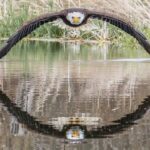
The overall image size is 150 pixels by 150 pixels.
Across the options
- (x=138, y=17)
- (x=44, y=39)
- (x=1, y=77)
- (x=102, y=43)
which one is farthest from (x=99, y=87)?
(x=44, y=39)

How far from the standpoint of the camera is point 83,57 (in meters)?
18.2

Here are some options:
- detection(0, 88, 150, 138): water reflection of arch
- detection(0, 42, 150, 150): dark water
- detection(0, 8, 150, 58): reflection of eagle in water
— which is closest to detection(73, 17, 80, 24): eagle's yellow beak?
detection(0, 8, 150, 58): reflection of eagle in water

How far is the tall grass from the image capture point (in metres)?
25.3

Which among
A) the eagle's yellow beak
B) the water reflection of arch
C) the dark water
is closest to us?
the dark water

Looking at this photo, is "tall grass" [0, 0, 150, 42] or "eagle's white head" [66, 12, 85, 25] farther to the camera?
"tall grass" [0, 0, 150, 42]

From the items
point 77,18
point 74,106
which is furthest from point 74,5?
point 74,106

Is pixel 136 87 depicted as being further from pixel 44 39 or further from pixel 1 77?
pixel 44 39

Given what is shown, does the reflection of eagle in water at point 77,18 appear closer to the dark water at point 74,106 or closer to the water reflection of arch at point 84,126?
the dark water at point 74,106

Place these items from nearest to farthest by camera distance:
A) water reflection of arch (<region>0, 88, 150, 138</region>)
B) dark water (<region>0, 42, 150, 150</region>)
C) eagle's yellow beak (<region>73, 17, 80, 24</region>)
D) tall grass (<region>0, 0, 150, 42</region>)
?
dark water (<region>0, 42, 150, 150</region>) → water reflection of arch (<region>0, 88, 150, 138</region>) → eagle's yellow beak (<region>73, 17, 80, 24</region>) → tall grass (<region>0, 0, 150, 42</region>)

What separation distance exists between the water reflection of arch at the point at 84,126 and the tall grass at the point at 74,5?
53.1ft

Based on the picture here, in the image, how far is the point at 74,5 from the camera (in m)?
27.5

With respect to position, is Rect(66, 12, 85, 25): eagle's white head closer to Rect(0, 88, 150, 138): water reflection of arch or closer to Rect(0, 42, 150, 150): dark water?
Rect(0, 42, 150, 150): dark water

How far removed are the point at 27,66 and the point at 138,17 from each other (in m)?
10.8

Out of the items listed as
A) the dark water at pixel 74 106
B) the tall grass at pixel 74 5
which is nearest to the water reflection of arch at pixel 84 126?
the dark water at pixel 74 106
